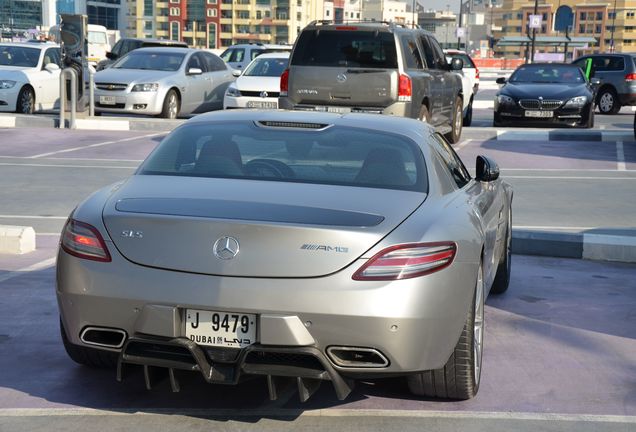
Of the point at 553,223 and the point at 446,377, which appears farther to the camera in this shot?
the point at 553,223

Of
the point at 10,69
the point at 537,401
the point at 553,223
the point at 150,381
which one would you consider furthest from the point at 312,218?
the point at 10,69

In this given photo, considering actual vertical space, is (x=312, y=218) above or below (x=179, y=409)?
above

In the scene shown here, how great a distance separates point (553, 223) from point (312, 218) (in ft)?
22.6

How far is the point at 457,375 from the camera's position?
470 cm

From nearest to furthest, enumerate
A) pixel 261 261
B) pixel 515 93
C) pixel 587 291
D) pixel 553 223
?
pixel 261 261
pixel 587 291
pixel 553 223
pixel 515 93

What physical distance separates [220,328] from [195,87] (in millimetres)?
19403

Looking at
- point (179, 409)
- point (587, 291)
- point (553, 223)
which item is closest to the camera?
point (179, 409)

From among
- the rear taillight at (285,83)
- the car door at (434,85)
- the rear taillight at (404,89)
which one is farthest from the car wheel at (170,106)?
the rear taillight at (404,89)

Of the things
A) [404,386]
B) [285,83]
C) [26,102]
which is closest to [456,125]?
[285,83]

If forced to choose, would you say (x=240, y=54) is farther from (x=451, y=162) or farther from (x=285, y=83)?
(x=451, y=162)

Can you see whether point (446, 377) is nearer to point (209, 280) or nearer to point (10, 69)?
point (209, 280)

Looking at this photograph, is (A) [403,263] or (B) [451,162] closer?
(A) [403,263]

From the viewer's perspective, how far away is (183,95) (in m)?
22.7

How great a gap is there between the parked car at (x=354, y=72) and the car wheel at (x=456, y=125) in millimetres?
2665
